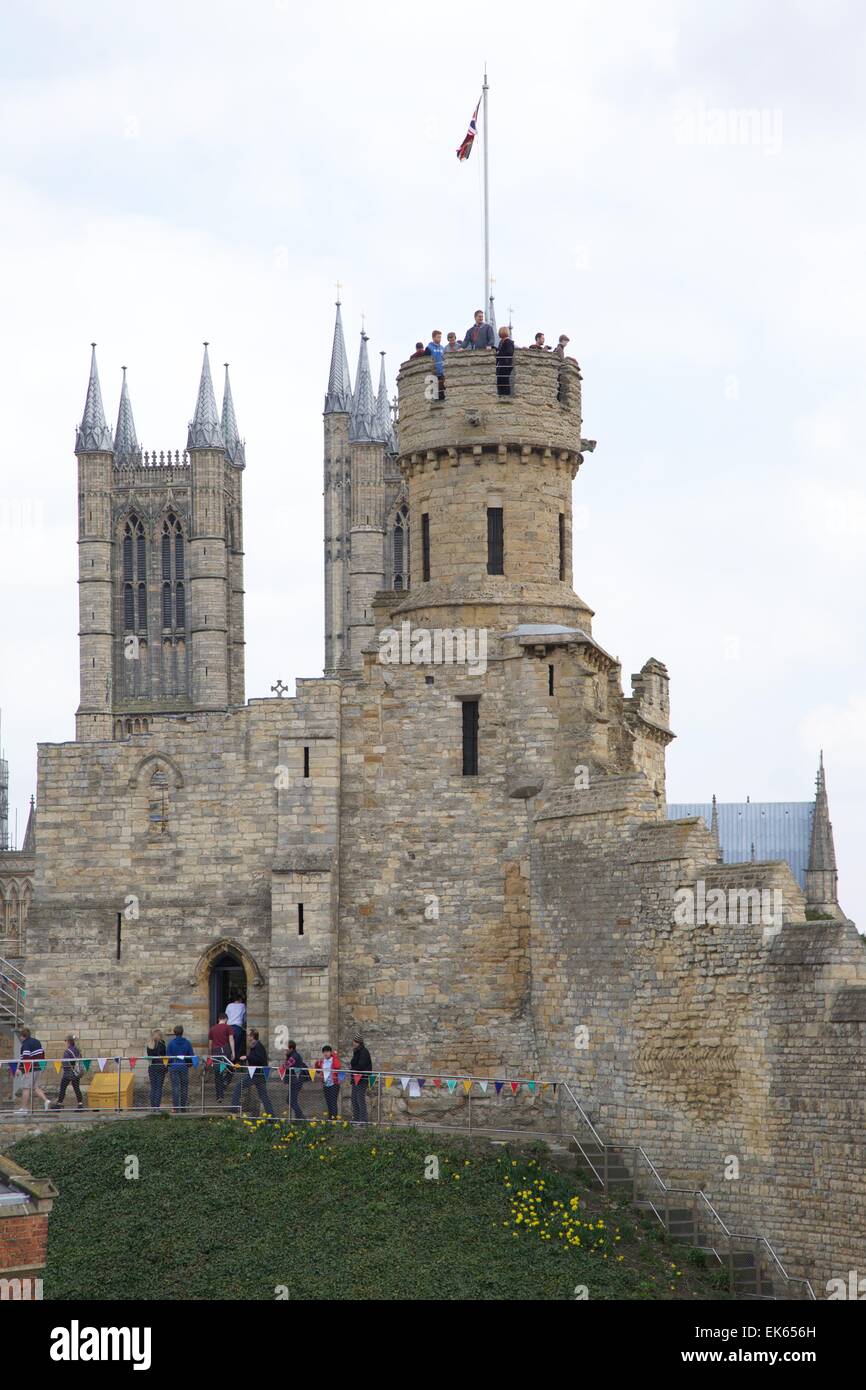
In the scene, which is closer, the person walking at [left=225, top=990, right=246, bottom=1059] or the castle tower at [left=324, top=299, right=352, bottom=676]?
the person walking at [left=225, top=990, right=246, bottom=1059]

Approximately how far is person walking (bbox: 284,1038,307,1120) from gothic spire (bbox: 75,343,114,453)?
307ft

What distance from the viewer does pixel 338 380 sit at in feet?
414

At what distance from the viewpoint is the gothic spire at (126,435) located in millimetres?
127812

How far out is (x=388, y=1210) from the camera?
30.9m

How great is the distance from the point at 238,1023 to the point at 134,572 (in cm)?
9193

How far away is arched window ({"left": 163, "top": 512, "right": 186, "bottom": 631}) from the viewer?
126 metres

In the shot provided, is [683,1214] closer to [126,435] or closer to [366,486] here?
[366,486]

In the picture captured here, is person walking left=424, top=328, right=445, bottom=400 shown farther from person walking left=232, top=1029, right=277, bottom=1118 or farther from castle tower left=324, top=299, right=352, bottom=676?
castle tower left=324, top=299, right=352, bottom=676

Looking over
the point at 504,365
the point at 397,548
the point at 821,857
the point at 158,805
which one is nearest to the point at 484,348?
the point at 504,365

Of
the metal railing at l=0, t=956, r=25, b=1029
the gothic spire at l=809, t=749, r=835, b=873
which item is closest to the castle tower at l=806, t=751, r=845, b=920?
the gothic spire at l=809, t=749, r=835, b=873

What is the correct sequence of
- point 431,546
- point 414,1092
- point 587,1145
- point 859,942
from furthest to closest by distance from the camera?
point 431,546 → point 414,1092 → point 587,1145 → point 859,942

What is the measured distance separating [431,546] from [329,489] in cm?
8751
